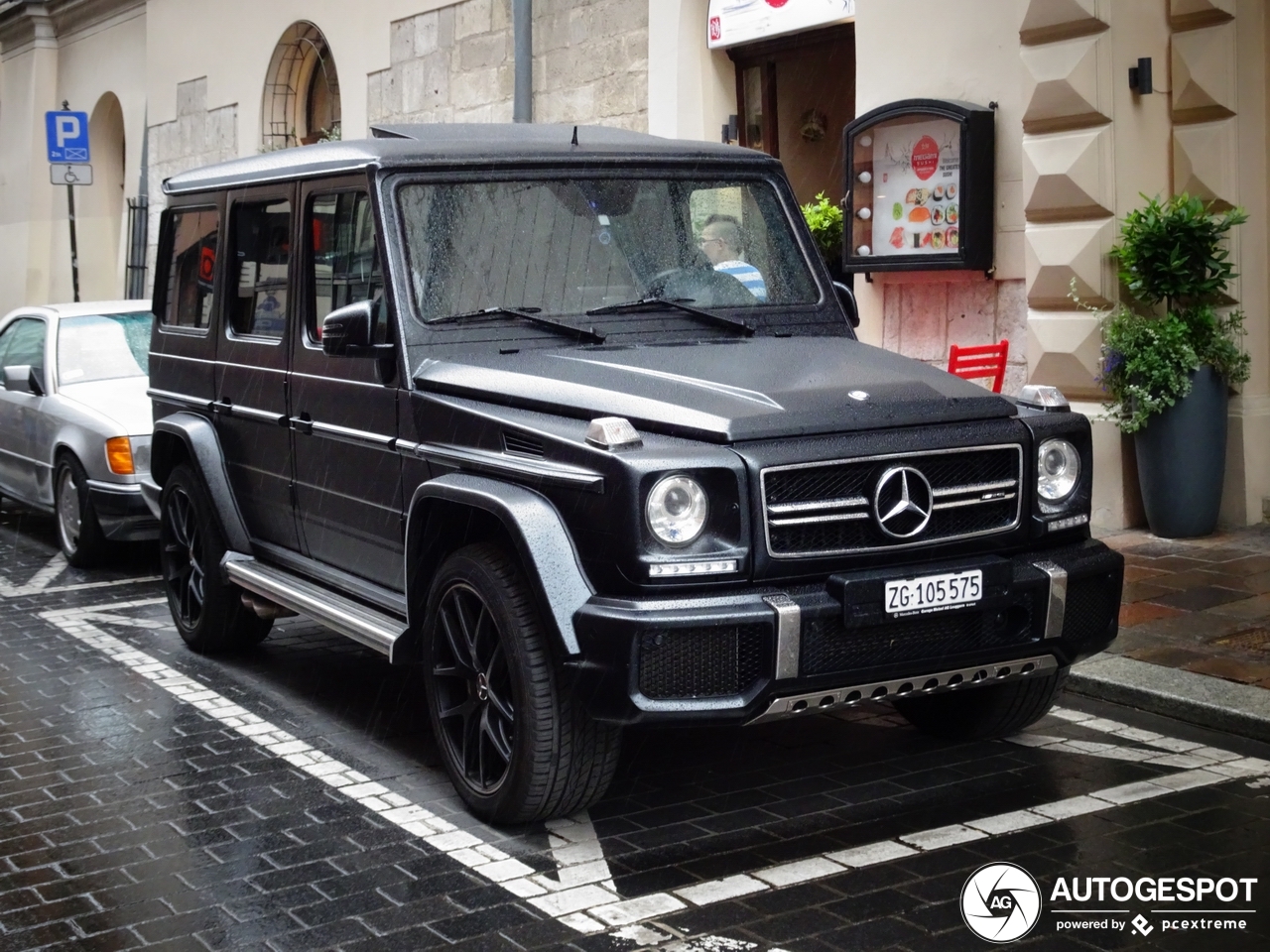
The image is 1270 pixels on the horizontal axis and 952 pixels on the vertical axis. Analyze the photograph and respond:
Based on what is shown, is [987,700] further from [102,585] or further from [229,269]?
[102,585]

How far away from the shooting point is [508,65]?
614 inches

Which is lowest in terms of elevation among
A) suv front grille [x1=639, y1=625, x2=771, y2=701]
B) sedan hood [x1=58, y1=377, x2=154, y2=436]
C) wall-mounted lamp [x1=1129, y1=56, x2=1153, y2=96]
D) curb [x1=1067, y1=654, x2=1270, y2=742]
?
curb [x1=1067, y1=654, x2=1270, y2=742]

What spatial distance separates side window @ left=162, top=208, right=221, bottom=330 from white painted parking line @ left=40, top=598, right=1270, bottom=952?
6.40 feet

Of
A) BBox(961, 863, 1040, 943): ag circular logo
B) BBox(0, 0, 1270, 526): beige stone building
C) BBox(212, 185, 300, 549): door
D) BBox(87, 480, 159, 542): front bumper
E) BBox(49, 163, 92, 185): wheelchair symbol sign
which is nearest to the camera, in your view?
BBox(961, 863, 1040, 943): ag circular logo

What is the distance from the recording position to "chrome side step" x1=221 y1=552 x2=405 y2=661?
5504mm

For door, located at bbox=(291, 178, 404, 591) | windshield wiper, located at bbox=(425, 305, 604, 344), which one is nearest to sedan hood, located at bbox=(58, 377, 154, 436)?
door, located at bbox=(291, 178, 404, 591)

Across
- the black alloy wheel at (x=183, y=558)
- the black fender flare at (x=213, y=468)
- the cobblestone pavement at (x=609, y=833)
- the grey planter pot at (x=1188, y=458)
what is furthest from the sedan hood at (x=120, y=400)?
the grey planter pot at (x=1188, y=458)

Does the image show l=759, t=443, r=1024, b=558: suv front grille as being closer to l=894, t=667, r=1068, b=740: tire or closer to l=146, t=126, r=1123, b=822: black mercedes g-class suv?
l=146, t=126, r=1123, b=822: black mercedes g-class suv

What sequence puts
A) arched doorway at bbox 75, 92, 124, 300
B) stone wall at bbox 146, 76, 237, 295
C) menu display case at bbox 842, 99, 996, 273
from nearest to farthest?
menu display case at bbox 842, 99, 996, 273, stone wall at bbox 146, 76, 237, 295, arched doorway at bbox 75, 92, 124, 300

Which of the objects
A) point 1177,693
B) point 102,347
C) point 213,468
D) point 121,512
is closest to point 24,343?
point 102,347

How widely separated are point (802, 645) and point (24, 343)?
798 centimetres

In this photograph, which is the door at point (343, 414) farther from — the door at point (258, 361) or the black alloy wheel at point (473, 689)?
the black alloy wheel at point (473, 689)

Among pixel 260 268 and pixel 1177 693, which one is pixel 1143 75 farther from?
pixel 260 268

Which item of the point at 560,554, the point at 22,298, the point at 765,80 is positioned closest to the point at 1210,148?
the point at 765,80
